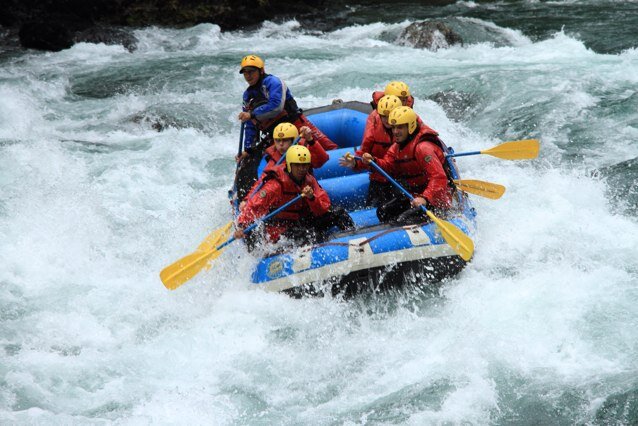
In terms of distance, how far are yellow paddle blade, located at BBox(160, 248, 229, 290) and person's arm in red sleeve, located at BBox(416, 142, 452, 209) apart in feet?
5.99

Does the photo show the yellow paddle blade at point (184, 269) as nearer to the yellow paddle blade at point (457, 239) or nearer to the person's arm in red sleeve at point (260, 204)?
the person's arm in red sleeve at point (260, 204)

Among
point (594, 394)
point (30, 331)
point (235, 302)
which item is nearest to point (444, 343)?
point (594, 394)

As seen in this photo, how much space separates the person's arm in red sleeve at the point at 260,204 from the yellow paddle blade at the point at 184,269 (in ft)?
1.16

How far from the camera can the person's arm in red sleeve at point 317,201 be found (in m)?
6.22

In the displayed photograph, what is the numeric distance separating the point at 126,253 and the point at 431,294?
305 centimetres

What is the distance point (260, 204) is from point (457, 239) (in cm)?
161

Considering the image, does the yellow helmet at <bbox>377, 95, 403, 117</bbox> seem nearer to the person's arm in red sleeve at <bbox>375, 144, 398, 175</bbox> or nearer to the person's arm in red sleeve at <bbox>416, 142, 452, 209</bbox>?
the person's arm in red sleeve at <bbox>375, 144, 398, 175</bbox>

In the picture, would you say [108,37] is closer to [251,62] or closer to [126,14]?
[126,14]

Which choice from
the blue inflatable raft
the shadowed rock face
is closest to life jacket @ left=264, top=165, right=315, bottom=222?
the blue inflatable raft

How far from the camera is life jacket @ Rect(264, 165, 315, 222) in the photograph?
6.21 metres

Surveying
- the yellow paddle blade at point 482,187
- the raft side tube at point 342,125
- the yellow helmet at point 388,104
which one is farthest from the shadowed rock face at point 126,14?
the yellow paddle blade at point 482,187

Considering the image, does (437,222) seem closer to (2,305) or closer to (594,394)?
(594,394)

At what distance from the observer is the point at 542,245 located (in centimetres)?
679

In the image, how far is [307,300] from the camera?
5.94 meters
